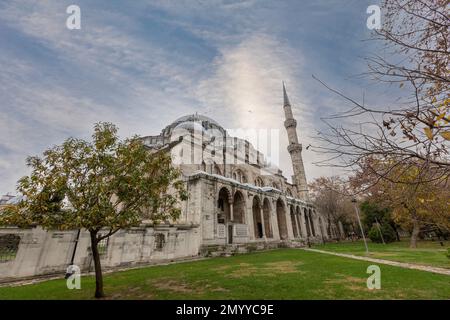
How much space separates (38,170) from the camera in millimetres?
6684

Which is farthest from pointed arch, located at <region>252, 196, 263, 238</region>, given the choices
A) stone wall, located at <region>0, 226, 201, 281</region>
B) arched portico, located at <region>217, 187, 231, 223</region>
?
stone wall, located at <region>0, 226, 201, 281</region>

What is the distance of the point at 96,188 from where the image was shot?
6832mm

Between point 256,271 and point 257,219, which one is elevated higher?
point 257,219

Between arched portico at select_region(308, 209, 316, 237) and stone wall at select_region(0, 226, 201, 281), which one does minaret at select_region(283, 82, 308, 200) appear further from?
stone wall at select_region(0, 226, 201, 281)

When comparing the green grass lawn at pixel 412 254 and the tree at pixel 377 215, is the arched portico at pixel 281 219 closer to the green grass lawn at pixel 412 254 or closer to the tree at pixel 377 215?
the green grass lawn at pixel 412 254

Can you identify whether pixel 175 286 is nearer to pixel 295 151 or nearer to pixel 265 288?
pixel 265 288

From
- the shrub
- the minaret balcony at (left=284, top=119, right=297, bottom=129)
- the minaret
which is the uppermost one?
the minaret balcony at (left=284, top=119, right=297, bottom=129)

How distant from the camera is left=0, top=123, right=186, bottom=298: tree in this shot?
6348mm

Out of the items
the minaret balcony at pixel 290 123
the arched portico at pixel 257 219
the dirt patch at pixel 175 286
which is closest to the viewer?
the dirt patch at pixel 175 286

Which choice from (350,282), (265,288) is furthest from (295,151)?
(265,288)

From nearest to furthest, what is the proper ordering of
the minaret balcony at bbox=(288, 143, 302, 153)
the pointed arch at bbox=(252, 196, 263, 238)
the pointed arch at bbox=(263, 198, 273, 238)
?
the pointed arch at bbox=(263, 198, 273, 238) < the pointed arch at bbox=(252, 196, 263, 238) < the minaret balcony at bbox=(288, 143, 302, 153)

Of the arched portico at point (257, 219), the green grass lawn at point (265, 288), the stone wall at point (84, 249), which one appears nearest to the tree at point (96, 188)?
the green grass lawn at point (265, 288)

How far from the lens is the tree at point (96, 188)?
6348 millimetres
